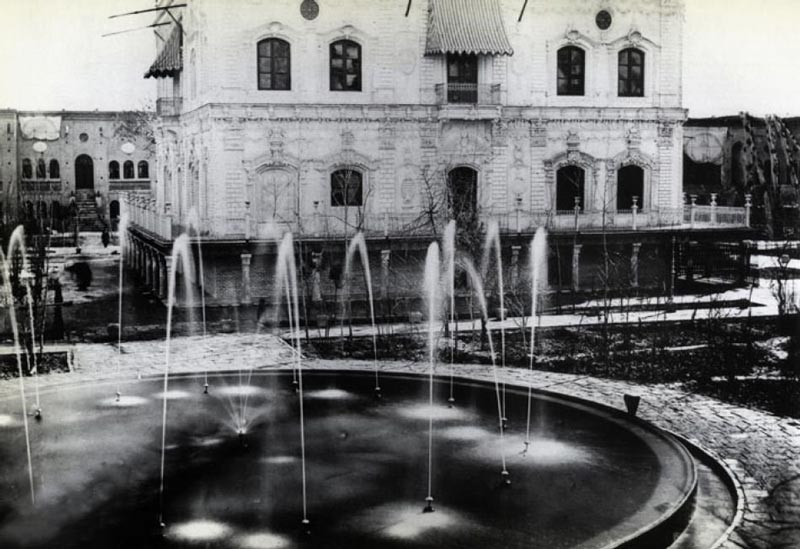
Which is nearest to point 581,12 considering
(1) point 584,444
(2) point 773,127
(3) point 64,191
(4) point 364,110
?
(4) point 364,110

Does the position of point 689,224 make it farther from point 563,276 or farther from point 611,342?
point 611,342

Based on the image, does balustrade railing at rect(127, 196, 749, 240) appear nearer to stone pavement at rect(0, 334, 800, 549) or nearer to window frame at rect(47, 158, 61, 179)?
stone pavement at rect(0, 334, 800, 549)

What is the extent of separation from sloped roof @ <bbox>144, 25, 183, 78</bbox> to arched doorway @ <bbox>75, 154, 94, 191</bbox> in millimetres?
16667

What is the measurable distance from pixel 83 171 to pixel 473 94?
79.3 ft

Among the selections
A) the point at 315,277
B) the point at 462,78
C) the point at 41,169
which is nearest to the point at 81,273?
the point at 41,169

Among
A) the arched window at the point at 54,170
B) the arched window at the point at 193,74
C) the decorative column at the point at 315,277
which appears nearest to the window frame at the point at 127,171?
the arched window at the point at 54,170

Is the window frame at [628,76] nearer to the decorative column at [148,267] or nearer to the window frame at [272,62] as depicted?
the window frame at [272,62]

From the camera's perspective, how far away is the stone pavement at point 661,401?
10.1 meters

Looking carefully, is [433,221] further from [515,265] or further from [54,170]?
[54,170]

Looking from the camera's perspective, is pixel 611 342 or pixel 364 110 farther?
pixel 364 110

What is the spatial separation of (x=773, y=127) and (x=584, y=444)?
8.35 meters

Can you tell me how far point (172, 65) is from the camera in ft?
92.4

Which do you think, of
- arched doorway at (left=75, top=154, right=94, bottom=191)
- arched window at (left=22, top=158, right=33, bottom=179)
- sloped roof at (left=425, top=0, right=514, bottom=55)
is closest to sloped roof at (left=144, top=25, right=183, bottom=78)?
sloped roof at (left=425, top=0, right=514, bottom=55)

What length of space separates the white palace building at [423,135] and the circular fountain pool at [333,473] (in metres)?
10.0
